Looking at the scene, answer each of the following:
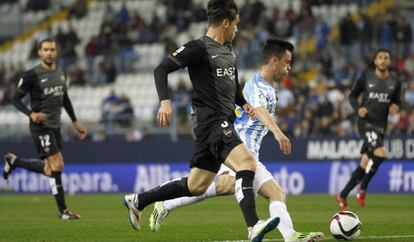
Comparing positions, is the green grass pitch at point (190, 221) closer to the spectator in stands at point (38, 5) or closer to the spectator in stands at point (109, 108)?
the spectator in stands at point (109, 108)

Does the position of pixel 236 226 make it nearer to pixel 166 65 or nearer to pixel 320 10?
pixel 166 65

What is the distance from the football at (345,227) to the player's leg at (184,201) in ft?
5.46

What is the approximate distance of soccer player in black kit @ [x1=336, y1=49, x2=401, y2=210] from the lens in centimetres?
1808

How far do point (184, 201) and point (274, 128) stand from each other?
208 centimetres

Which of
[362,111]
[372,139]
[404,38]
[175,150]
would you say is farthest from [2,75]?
[362,111]

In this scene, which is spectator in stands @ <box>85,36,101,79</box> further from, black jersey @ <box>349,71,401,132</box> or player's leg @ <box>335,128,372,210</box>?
player's leg @ <box>335,128,372,210</box>

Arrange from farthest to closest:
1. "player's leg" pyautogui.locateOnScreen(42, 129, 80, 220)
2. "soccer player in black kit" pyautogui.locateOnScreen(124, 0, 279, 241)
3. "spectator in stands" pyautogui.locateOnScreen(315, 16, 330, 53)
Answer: "spectator in stands" pyautogui.locateOnScreen(315, 16, 330, 53) < "player's leg" pyautogui.locateOnScreen(42, 129, 80, 220) < "soccer player in black kit" pyautogui.locateOnScreen(124, 0, 279, 241)

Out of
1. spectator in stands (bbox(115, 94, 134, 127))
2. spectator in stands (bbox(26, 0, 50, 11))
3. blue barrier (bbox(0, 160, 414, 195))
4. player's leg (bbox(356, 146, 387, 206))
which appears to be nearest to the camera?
player's leg (bbox(356, 146, 387, 206))

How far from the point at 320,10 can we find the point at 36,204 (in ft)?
43.1

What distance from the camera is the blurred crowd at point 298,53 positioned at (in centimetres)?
2572

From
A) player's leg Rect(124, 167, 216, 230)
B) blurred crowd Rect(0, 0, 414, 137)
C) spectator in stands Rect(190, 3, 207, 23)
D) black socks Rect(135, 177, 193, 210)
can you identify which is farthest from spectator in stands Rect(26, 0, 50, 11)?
black socks Rect(135, 177, 193, 210)

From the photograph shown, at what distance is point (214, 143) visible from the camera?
1037 cm

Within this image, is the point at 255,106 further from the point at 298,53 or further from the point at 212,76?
the point at 298,53

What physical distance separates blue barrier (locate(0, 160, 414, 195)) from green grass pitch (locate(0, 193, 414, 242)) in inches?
98.0
